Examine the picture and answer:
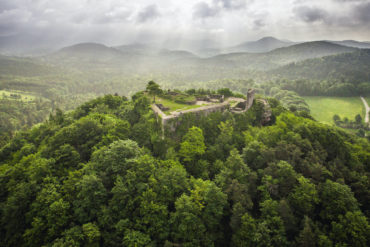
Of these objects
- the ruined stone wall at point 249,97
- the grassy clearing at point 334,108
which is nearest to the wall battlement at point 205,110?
the ruined stone wall at point 249,97

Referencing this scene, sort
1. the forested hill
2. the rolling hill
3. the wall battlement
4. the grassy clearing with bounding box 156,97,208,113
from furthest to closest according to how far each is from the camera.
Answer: the rolling hill, the grassy clearing with bounding box 156,97,208,113, the wall battlement, the forested hill

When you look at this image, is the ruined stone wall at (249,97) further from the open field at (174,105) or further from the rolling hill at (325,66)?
the rolling hill at (325,66)

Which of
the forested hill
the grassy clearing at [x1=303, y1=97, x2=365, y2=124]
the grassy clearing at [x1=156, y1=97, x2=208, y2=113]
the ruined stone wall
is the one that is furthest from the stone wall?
the grassy clearing at [x1=303, y1=97, x2=365, y2=124]

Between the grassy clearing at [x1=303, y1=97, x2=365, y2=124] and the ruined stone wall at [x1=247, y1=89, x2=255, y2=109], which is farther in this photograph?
the grassy clearing at [x1=303, y1=97, x2=365, y2=124]

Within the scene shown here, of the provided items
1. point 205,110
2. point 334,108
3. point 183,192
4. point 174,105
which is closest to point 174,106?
point 174,105

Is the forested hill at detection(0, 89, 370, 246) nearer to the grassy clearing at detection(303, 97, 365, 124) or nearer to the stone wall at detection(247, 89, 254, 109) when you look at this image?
the stone wall at detection(247, 89, 254, 109)

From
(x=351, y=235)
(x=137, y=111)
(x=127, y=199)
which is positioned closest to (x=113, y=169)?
(x=127, y=199)

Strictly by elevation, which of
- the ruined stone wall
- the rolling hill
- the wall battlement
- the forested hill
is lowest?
the forested hill
